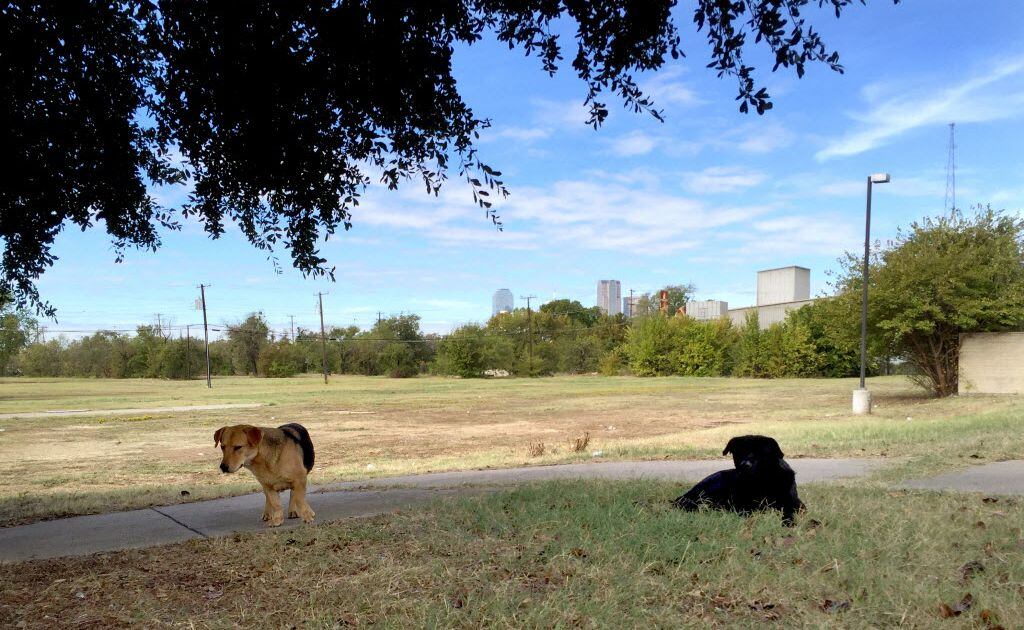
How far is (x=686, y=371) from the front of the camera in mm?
63625

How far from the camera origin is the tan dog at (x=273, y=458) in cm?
523

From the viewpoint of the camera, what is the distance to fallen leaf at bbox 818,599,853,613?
12.6 ft

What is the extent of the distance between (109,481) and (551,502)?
8.24 m

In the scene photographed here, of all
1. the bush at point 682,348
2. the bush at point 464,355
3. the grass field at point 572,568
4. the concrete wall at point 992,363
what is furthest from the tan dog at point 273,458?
the bush at point 464,355

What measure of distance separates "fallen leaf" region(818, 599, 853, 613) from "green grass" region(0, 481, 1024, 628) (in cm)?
2

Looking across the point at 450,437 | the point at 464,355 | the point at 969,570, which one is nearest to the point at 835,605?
the point at 969,570

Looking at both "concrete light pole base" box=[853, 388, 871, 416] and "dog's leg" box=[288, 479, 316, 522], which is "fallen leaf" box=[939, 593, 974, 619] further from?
"concrete light pole base" box=[853, 388, 871, 416]

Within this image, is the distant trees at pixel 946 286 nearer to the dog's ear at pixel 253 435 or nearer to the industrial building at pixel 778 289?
the dog's ear at pixel 253 435

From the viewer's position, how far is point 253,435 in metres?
5.29

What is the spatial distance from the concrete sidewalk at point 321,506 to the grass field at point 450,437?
81cm

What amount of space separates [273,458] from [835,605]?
155 inches

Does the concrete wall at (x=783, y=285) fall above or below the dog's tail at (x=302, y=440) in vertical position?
above

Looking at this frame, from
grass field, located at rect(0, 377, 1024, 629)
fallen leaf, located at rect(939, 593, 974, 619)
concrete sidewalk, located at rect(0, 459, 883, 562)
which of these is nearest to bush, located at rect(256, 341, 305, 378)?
grass field, located at rect(0, 377, 1024, 629)

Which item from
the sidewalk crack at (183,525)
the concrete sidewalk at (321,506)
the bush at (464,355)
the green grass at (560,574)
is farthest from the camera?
the bush at (464,355)
